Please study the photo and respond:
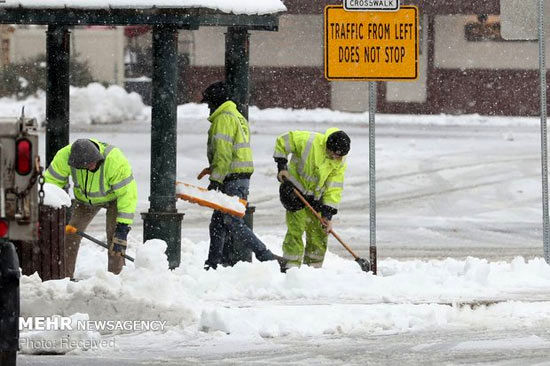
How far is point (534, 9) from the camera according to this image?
44.1ft

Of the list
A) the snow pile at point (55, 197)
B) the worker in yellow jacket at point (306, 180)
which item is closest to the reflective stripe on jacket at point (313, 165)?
the worker in yellow jacket at point (306, 180)

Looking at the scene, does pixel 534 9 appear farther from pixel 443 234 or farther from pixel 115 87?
pixel 115 87

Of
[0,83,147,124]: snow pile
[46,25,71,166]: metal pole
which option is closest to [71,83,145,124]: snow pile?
[0,83,147,124]: snow pile

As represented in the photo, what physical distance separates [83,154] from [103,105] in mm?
25523

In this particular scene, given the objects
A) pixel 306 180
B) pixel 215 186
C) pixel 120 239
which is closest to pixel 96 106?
pixel 306 180

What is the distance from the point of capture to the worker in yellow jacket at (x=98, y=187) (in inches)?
472

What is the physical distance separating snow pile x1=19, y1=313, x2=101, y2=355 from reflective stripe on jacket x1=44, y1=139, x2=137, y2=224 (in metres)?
2.69

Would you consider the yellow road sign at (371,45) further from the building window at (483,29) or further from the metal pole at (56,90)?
the building window at (483,29)

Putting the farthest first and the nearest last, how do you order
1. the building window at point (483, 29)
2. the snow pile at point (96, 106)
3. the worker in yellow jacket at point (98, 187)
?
the building window at point (483, 29) → the snow pile at point (96, 106) → the worker in yellow jacket at point (98, 187)

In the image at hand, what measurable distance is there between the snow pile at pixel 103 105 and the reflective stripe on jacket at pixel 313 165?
2287 cm

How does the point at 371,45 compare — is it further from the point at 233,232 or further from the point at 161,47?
the point at 233,232

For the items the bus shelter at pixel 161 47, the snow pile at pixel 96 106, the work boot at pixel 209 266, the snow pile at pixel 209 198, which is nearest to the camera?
the bus shelter at pixel 161 47

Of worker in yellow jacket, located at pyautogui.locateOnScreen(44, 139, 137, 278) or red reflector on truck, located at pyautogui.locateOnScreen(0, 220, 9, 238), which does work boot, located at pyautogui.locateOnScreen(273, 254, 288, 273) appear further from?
red reflector on truck, located at pyautogui.locateOnScreen(0, 220, 9, 238)

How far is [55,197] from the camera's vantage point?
1184 cm
